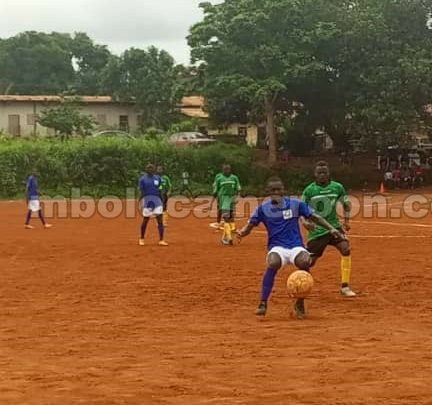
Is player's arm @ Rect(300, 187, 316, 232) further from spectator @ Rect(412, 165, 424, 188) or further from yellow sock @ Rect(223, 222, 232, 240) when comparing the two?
spectator @ Rect(412, 165, 424, 188)

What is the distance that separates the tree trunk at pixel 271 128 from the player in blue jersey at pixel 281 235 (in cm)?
3482

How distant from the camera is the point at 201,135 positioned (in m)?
56.2

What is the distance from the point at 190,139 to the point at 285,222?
140 feet

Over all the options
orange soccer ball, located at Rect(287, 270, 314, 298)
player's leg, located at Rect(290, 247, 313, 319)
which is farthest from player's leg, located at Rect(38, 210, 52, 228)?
orange soccer ball, located at Rect(287, 270, 314, 298)

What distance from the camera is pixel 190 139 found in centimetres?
5328

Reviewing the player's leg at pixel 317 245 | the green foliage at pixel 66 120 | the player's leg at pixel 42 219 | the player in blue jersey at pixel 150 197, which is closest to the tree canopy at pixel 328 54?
the green foliage at pixel 66 120

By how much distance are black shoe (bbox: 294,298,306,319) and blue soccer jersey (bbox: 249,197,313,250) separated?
0.67 m

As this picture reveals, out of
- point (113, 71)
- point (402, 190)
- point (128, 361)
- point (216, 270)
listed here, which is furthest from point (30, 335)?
point (113, 71)

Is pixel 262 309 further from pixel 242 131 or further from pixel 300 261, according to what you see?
pixel 242 131

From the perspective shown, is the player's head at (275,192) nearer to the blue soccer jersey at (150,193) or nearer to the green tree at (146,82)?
the blue soccer jersey at (150,193)

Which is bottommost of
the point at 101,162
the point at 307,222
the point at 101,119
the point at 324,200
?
the point at 307,222

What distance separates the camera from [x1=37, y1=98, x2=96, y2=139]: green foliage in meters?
57.8

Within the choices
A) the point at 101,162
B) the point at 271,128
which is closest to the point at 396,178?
the point at 271,128

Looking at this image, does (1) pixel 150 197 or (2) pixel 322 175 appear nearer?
(2) pixel 322 175
